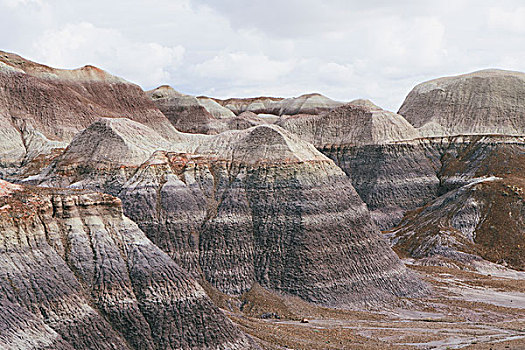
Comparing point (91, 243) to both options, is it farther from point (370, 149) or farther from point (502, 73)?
point (502, 73)

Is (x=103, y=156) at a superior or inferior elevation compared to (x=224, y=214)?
superior

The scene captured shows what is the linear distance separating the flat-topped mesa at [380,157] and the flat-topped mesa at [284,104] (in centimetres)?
6723

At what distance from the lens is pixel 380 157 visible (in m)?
88.3

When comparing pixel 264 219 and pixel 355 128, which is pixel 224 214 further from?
pixel 355 128

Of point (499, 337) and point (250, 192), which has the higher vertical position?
point (250, 192)

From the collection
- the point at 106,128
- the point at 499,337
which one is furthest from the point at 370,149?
the point at 499,337

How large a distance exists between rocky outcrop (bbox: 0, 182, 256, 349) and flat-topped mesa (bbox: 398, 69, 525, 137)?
81346mm

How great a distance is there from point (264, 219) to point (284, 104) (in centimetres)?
13644

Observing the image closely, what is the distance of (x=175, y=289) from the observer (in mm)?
27500

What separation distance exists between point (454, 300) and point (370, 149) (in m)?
44.4

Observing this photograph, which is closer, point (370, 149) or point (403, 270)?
point (403, 270)

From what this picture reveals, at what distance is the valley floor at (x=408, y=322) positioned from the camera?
3300 centimetres

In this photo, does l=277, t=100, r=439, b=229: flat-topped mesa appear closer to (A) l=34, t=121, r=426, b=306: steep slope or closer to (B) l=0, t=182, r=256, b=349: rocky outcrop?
(A) l=34, t=121, r=426, b=306: steep slope

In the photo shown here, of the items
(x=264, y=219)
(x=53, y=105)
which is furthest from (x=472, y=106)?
(x=264, y=219)
